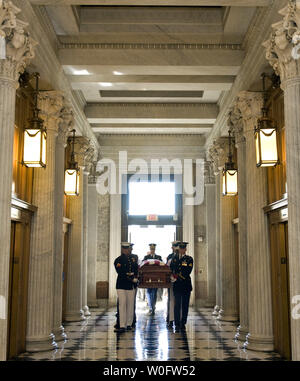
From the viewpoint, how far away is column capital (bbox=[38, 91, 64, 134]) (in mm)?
8234

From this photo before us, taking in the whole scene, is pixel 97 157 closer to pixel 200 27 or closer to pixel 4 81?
pixel 200 27

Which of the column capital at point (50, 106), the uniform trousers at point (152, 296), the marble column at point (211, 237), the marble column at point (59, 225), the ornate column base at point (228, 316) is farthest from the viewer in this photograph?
the marble column at point (211, 237)

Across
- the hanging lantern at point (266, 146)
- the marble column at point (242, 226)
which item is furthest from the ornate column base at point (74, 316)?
the hanging lantern at point (266, 146)

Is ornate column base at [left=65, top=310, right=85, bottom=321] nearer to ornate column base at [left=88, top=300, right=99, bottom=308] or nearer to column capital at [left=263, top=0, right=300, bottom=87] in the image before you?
ornate column base at [left=88, top=300, right=99, bottom=308]

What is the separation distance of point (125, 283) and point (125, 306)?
1.61ft

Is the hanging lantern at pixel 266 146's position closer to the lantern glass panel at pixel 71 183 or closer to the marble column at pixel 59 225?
the marble column at pixel 59 225

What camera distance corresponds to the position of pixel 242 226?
9.04m

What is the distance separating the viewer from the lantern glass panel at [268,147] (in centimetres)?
650

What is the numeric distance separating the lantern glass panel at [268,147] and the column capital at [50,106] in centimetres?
359

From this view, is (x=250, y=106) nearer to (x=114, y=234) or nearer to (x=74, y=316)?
(x=74, y=316)

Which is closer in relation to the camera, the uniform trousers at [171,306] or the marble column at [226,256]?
the uniform trousers at [171,306]

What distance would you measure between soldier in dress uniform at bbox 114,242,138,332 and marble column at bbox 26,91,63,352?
1.53 m

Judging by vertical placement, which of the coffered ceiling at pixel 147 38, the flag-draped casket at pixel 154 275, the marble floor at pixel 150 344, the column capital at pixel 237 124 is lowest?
the marble floor at pixel 150 344

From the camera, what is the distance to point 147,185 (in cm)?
1552
